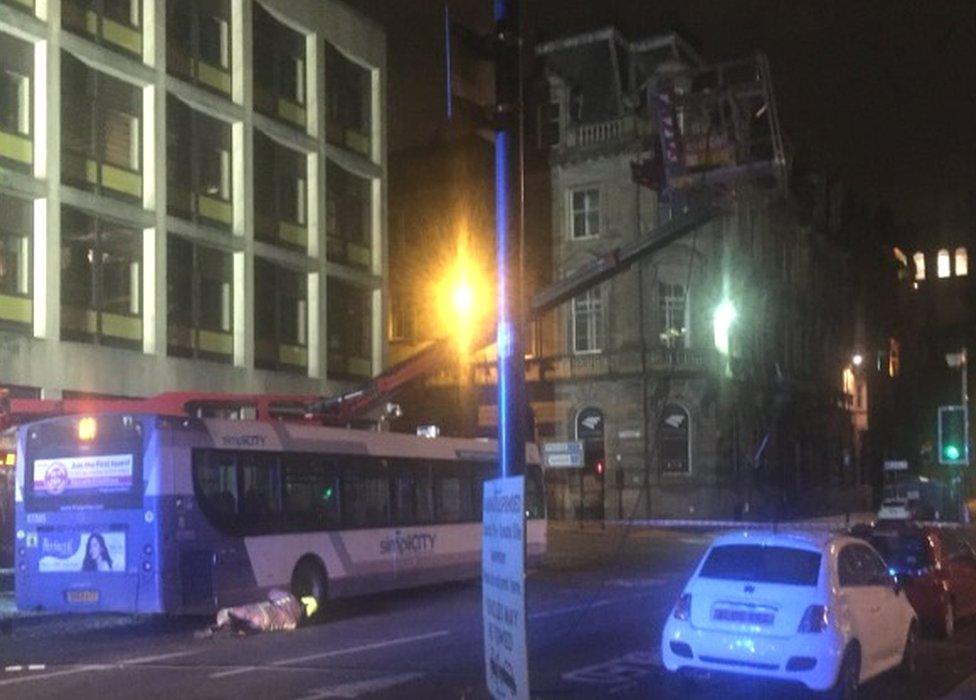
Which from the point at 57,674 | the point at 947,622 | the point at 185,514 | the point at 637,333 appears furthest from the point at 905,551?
the point at 637,333

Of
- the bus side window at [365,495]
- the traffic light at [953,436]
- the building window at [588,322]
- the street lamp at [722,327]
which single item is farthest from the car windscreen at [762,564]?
the building window at [588,322]

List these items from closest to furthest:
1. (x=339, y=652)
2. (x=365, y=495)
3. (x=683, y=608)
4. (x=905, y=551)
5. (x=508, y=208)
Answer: (x=508, y=208) < (x=683, y=608) < (x=339, y=652) < (x=905, y=551) < (x=365, y=495)

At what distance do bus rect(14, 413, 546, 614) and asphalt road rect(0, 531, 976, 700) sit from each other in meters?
0.68

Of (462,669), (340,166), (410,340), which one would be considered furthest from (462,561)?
(410,340)

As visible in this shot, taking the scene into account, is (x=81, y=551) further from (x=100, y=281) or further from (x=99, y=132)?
(x=99, y=132)

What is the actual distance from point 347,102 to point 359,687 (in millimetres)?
29143

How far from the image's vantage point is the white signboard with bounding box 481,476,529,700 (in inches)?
286

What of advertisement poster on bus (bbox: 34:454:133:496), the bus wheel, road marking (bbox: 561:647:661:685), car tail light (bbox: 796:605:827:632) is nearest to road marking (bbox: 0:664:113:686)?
advertisement poster on bus (bbox: 34:454:133:496)

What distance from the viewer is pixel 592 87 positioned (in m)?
55.5

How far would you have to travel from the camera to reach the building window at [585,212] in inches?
2148

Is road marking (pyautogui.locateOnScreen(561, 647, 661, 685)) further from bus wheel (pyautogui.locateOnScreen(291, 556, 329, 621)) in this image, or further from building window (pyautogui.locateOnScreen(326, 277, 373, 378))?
building window (pyautogui.locateOnScreen(326, 277, 373, 378))

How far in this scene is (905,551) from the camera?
18250 millimetres

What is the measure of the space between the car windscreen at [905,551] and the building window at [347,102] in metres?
24.2

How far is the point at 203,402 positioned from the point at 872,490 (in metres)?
61.3
